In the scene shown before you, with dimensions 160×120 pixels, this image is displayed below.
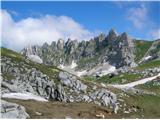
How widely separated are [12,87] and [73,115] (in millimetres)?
21978

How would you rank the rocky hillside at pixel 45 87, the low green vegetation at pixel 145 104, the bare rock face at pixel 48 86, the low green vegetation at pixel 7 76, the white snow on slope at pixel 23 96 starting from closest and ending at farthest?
the white snow on slope at pixel 23 96, the rocky hillside at pixel 45 87, the bare rock face at pixel 48 86, the low green vegetation at pixel 145 104, the low green vegetation at pixel 7 76

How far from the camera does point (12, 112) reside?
61781mm

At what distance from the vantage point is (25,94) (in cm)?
8975

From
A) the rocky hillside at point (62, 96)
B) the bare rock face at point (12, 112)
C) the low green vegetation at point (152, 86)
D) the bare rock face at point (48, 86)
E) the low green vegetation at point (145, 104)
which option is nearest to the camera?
the bare rock face at point (12, 112)

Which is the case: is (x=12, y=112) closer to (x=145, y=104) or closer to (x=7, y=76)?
(x=7, y=76)

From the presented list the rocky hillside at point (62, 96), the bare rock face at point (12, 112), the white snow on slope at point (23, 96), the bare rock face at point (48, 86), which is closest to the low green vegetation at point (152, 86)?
the rocky hillside at point (62, 96)

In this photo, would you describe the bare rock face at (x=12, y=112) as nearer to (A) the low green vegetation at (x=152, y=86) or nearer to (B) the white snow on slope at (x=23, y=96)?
(B) the white snow on slope at (x=23, y=96)

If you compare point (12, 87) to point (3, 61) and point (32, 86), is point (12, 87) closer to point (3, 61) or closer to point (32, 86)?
point (32, 86)

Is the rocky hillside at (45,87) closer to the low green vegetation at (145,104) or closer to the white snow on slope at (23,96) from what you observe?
the white snow on slope at (23,96)

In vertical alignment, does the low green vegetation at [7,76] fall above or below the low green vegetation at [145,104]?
above

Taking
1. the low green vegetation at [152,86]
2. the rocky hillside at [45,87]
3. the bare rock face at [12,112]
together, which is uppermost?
the low green vegetation at [152,86]

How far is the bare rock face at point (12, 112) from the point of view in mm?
61078

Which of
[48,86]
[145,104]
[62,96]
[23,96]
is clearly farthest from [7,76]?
[145,104]

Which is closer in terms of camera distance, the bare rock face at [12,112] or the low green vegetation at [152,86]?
the bare rock face at [12,112]
